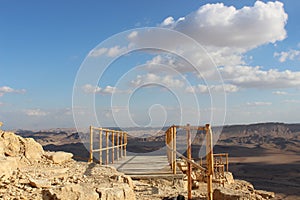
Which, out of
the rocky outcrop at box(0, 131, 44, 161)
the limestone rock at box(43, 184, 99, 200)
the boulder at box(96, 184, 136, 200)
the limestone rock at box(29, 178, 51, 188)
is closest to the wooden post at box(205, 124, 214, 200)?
the boulder at box(96, 184, 136, 200)

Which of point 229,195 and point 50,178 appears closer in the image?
point 229,195

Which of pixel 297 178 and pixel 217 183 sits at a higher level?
pixel 217 183

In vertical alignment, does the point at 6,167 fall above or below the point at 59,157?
above

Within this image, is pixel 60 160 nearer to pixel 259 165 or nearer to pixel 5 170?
pixel 5 170

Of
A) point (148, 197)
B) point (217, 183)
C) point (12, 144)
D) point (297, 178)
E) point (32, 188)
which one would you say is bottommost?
point (297, 178)

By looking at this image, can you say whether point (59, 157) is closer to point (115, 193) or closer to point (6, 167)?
point (6, 167)

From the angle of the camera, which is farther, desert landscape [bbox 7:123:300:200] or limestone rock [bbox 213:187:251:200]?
desert landscape [bbox 7:123:300:200]

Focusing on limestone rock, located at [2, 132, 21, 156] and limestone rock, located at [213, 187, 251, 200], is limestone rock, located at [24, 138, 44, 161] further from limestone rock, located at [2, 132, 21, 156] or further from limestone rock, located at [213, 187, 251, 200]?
limestone rock, located at [213, 187, 251, 200]

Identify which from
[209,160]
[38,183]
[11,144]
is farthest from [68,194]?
[11,144]

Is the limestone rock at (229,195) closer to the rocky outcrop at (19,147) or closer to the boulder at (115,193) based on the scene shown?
the boulder at (115,193)

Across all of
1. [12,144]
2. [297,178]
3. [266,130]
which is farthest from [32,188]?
[266,130]

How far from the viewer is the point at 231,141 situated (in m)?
68.2

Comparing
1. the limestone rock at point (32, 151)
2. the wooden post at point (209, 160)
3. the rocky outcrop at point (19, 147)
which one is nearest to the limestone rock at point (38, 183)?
the rocky outcrop at point (19, 147)

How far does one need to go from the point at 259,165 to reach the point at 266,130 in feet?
169
